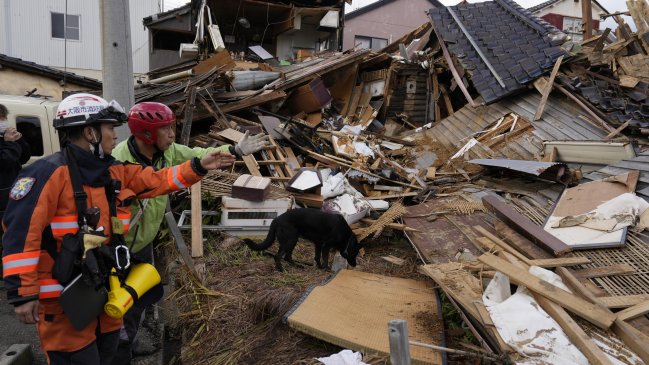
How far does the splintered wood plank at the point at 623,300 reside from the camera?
3.02m

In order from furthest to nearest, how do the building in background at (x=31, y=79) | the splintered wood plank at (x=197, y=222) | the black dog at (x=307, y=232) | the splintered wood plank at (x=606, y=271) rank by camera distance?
Result: the building in background at (x=31, y=79) → the splintered wood plank at (x=197, y=222) → the black dog at (x=307, y=232) → the splintered wood plank at (x=606, y=271)

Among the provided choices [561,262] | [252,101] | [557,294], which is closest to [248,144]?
[557,294]

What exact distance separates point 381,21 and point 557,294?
89.0ft

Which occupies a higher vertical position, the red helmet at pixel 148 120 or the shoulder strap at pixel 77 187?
the red helmet at pixel 148 120

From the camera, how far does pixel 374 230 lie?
5.98 meters

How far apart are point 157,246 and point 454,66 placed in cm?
870

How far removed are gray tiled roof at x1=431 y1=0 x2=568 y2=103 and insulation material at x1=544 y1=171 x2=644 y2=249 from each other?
4.11 meters

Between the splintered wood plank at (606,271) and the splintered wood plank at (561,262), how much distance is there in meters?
0.08

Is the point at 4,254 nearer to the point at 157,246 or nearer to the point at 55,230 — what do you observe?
the point at 55,230

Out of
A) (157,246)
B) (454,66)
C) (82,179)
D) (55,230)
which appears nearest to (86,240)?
(55,230)

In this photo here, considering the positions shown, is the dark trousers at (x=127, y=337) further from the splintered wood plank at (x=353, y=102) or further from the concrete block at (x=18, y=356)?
the splintered wood plank at (x=353, y=102)

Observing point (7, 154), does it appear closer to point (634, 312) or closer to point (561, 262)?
point (561, 262)

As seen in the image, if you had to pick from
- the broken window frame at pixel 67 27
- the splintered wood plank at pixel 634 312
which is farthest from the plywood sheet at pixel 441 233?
the broken window frame at pixel 67 27

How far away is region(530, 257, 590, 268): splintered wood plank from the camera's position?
355 cm
